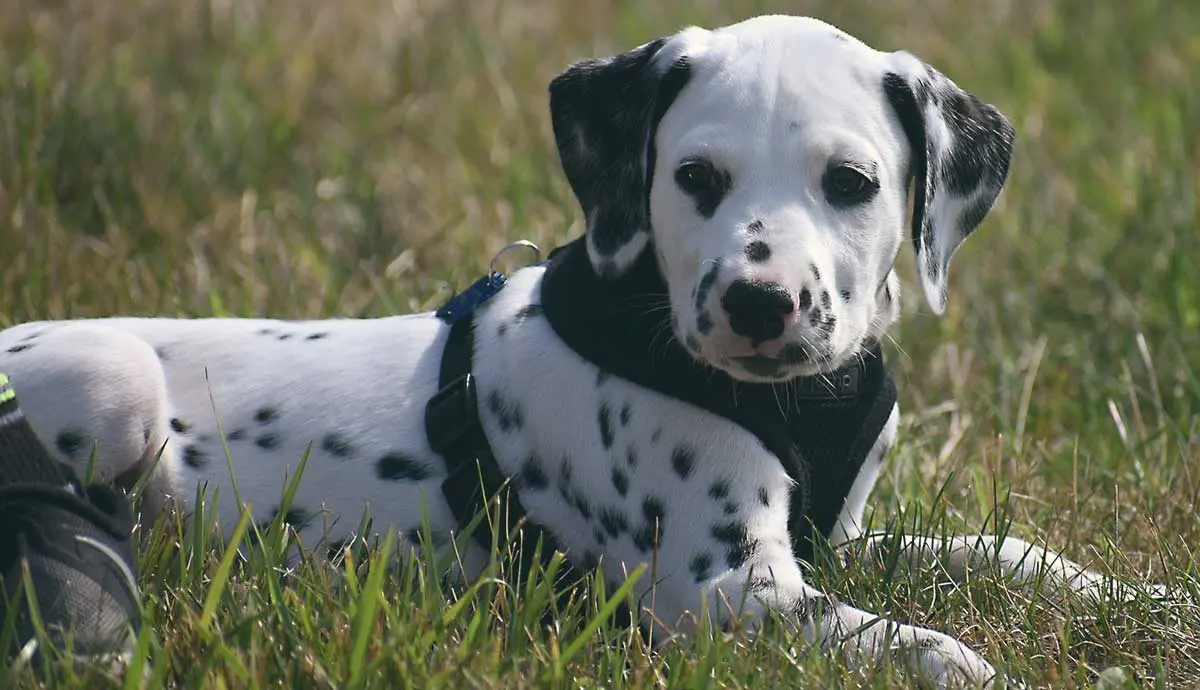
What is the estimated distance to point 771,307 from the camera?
11.3ft

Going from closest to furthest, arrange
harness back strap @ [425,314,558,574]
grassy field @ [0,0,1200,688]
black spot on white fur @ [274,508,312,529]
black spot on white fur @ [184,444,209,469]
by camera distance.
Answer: grassy field @ [0,0,1200,688] < harness back strap @ [425,314,558,574] < black spot on white fur @ [274,508,312,529] < black spot on white fur @ [184,444,209,469]

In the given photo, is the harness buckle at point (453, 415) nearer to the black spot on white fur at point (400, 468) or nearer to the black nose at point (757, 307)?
the black spot on white fur at point (400, 468)

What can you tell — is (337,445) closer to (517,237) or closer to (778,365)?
(778,365)

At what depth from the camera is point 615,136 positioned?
3.96m

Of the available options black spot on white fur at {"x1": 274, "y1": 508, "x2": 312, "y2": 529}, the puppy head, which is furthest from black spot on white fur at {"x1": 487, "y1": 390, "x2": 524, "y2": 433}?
black spot on white fur at {"x1": 274, "y1": 508, "x2": 312, "y2": 529}

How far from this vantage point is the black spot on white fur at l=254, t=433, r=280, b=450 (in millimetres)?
4203

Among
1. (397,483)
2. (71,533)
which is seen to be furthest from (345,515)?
(71,533)

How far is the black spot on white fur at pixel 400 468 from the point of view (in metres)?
4.13

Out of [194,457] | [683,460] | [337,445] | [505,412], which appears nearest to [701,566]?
[683,460]

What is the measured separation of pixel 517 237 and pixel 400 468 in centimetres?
250

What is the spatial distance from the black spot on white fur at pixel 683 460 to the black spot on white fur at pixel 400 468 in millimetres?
682

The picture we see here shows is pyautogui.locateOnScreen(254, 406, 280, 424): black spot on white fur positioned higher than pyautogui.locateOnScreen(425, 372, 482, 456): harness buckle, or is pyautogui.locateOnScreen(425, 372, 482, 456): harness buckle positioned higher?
pyautogui.locateOnScreen(425, 372, 482, 456): harness buckle

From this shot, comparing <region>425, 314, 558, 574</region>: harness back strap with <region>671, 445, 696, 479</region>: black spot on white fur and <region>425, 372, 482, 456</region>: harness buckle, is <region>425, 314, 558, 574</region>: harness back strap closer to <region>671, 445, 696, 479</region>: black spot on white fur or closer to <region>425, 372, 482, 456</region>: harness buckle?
<region>425, 372, 482, 456</region>: harness buckle

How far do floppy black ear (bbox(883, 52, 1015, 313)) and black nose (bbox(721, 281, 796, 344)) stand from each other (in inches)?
26.2
